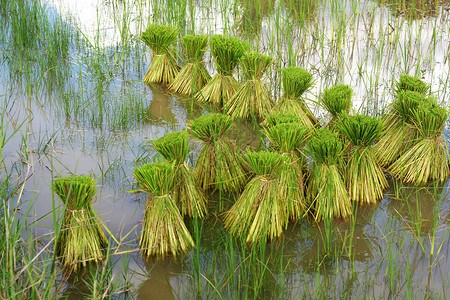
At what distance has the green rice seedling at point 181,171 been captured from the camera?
8.04 ft

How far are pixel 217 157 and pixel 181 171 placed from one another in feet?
0.87

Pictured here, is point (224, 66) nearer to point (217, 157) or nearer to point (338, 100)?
point (338, 100)

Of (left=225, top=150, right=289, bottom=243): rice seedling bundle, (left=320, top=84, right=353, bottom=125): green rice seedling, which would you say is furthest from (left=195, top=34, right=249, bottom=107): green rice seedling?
(left=225, top=150, right=289, bottom=243): rice seedling bundle

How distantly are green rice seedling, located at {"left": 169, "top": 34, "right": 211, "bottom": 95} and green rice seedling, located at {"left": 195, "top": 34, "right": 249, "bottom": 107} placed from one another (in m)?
0.12

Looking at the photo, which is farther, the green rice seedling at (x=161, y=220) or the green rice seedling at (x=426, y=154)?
the green rice seedling at (x=426, y=154)

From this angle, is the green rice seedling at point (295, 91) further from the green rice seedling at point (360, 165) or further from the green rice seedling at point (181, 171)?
the green rice seedling at point (181, 171)

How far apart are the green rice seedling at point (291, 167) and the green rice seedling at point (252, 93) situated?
3.14 feet

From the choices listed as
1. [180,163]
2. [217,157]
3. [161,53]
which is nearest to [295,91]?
[217,157]

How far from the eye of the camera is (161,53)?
4.21 m

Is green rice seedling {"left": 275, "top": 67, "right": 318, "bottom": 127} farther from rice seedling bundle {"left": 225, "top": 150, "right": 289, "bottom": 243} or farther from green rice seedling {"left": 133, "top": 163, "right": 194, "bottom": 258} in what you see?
green rice seedling {"left": 133, "top": 163, "right": 194, "bottom": 258}

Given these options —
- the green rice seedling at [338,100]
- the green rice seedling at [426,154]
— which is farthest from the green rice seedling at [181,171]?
the green rice seedling at [426,154]

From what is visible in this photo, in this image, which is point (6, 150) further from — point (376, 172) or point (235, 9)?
point (235, 9)

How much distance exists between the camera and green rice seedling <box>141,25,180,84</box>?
4.09m

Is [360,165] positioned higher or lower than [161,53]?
lower
